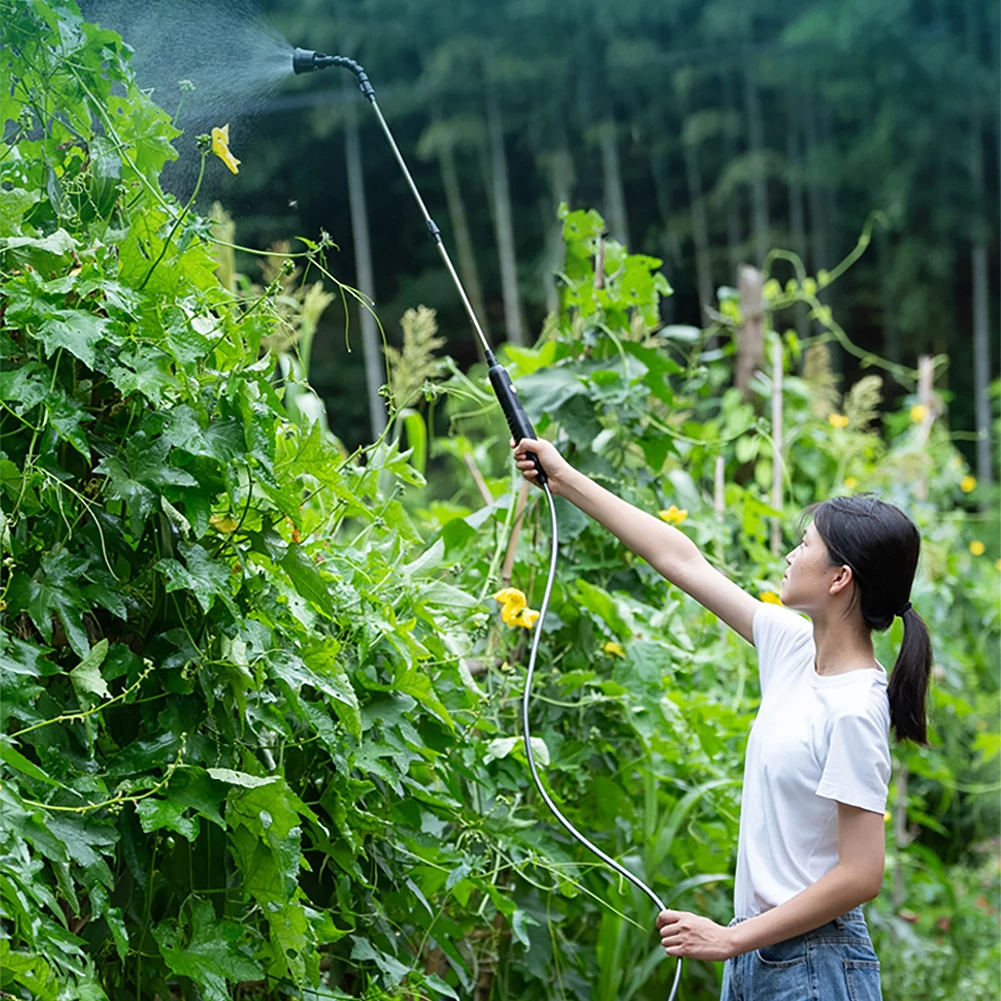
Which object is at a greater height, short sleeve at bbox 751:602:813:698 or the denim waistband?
short sleeve at bbox 751:602:813:698

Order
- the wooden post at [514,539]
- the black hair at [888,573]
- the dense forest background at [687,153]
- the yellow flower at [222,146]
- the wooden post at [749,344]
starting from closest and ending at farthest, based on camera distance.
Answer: the yellow flower at [222,146] → the black hair at [888,573] → the wooden post at [514,539] → the wooden post at [749,344] → the dense forest background at [687,153]

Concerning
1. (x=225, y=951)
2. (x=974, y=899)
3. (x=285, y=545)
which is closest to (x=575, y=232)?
(x=285, y=545)

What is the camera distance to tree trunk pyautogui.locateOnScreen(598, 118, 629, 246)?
8959mm

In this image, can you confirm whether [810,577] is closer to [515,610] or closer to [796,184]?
[515,610]

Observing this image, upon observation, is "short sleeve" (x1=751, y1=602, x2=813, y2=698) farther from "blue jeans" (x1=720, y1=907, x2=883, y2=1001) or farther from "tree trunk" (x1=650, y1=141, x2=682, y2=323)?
"tree trunk" (x1=650, y1=141, x2=682, y2=323)

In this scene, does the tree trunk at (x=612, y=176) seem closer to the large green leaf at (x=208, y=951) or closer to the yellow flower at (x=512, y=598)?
the yellow flower at (x=512, y=598)

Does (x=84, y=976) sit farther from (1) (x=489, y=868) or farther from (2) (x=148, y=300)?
(1) (x=489, y=868)

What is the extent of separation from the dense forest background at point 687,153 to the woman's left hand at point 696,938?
7073 millimetres

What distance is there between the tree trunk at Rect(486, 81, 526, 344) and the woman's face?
23.6ft

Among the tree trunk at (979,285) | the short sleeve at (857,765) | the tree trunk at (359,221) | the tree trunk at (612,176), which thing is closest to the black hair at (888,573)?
the short sleeve at (857,765)

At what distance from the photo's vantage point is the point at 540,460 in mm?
1287

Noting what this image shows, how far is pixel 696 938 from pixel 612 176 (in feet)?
28.0

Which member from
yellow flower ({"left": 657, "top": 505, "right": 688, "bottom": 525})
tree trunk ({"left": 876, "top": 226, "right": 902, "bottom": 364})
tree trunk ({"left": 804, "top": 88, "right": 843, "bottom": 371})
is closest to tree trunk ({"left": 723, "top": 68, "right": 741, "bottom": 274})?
tree trunk ({"left": 804, "top": 88, "right": 843, "bottom": 371})

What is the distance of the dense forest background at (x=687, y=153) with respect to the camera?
8367 millimetres
